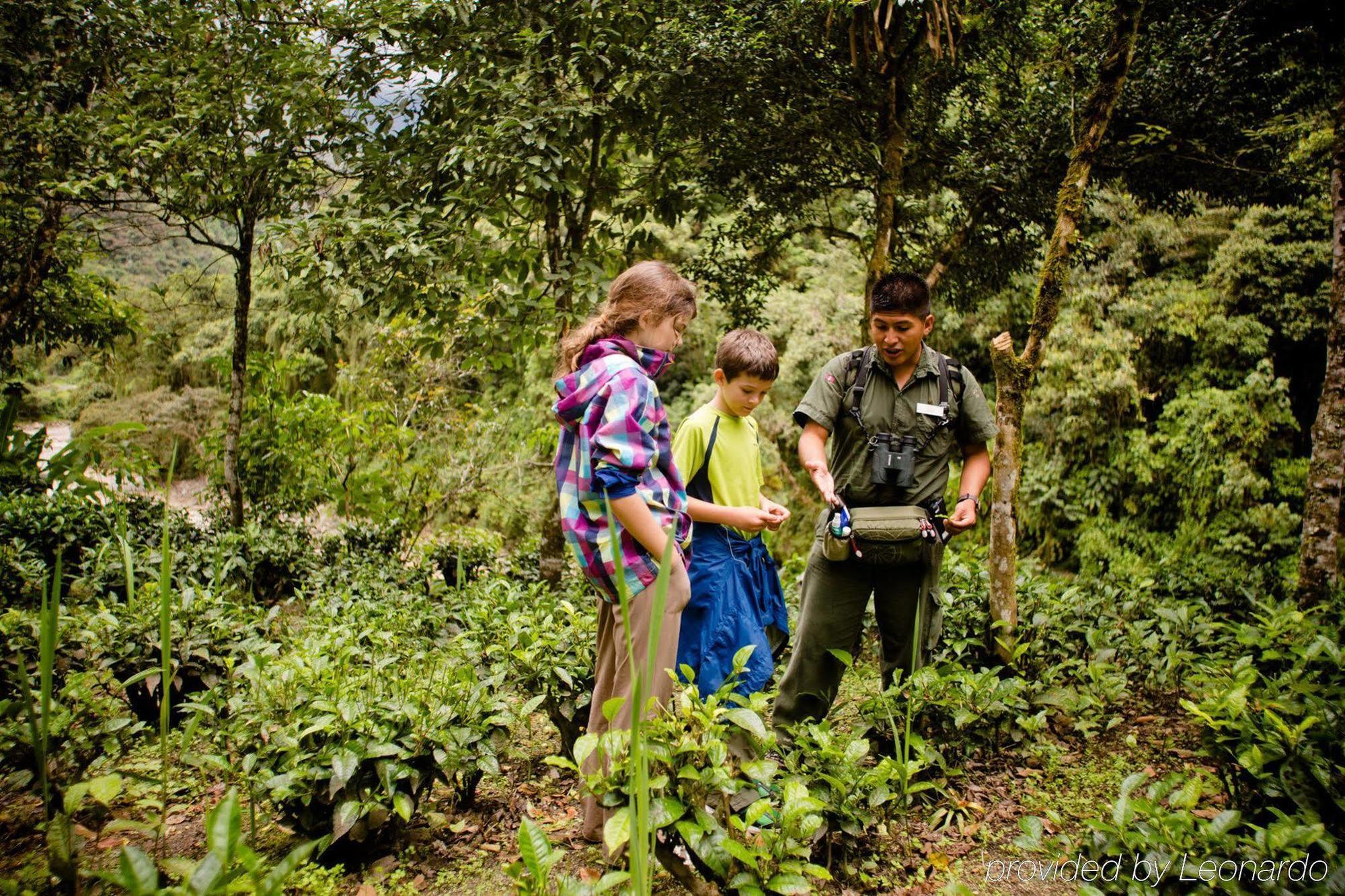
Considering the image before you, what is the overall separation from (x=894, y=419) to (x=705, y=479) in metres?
0.75

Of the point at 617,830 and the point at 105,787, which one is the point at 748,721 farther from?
the point at 105,787

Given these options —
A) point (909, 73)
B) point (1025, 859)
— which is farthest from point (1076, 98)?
point (1025, 859)

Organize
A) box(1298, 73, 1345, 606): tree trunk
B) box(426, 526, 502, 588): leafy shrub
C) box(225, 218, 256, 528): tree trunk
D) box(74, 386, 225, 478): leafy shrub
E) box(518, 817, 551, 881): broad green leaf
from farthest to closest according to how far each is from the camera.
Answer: box(74, 386, 225, 478): leafy shrub, box(426, 526, 502, 588): leafy shrub, box(225, 218, 256, 528): tree trunk, box(1298, 73, 1345, 606): tree trunk, box(518, 817, 551, 881): broad green leaf

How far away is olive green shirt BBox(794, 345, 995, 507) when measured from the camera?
262 centimetres

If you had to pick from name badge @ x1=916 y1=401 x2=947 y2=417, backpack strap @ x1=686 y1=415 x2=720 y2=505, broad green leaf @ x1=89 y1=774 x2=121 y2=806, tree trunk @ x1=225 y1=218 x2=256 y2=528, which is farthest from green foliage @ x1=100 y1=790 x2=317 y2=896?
tree trunk @ x1=225 y1=218 x2=256 y2=528

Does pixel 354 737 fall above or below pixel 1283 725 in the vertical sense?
below

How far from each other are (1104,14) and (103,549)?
686 cm

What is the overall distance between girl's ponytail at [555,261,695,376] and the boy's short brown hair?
0.36 meters

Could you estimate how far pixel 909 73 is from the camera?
16.3 feet

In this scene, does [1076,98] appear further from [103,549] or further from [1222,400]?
[103,549]

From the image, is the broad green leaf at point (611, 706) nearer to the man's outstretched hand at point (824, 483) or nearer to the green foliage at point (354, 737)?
the green foliage at point (354, 737)

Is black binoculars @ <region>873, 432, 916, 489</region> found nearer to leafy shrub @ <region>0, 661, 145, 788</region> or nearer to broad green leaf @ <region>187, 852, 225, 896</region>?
broad green leaf @ <region>187, 852, 225, 896</region>

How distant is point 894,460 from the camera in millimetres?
2574

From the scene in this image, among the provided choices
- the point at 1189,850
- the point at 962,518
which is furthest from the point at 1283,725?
the point at 962,518
